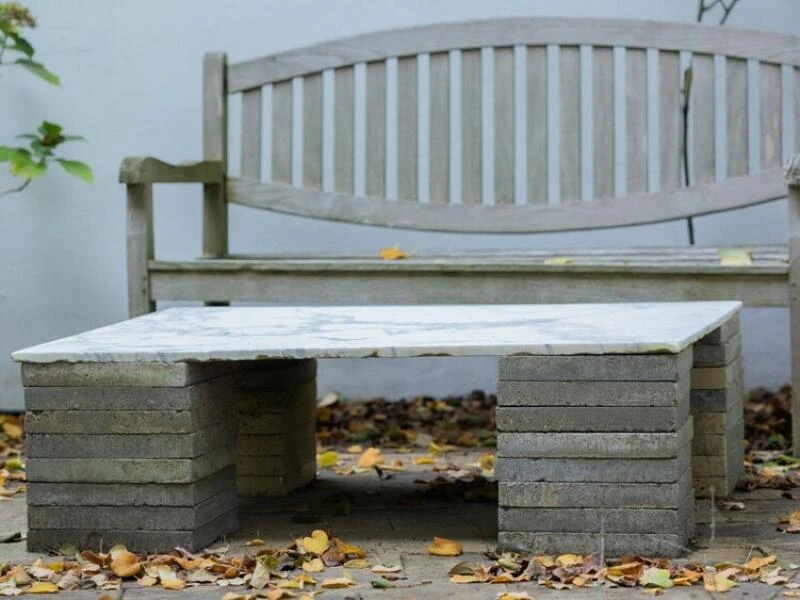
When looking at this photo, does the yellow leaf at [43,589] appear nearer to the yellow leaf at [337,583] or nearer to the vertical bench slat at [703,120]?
the yellow leaf at [337,583]

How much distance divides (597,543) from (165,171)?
1.87m

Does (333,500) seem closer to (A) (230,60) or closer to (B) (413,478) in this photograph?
(B) (413,478)

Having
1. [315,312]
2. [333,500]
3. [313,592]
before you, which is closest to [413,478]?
[333,500]

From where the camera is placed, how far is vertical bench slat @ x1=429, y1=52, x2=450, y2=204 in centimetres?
419

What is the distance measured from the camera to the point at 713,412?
304 cm

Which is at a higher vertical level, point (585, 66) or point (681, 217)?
point (585, 66)

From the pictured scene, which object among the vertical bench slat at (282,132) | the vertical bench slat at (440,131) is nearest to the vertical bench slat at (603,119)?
the vertical bench slat at (440,131)

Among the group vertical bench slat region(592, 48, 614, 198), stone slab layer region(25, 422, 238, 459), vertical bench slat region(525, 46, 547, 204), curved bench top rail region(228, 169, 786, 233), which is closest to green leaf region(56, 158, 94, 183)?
curved bench top rail region(228, 169, 786, 233)

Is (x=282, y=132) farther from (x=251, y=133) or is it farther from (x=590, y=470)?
(x=590, y=470)

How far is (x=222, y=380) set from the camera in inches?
104

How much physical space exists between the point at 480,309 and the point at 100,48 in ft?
6.68

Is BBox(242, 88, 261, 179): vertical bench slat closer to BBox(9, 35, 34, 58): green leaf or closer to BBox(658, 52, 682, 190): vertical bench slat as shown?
BBox(9, 35, 34, 58): green leaf

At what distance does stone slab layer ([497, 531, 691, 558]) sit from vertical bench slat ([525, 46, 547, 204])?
1.87 m

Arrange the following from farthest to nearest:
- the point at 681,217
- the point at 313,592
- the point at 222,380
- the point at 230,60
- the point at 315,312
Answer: the point at 230,60 < the point at 681,217 < the point at 315,312 < the point at 222,380 < the point at 313,592
